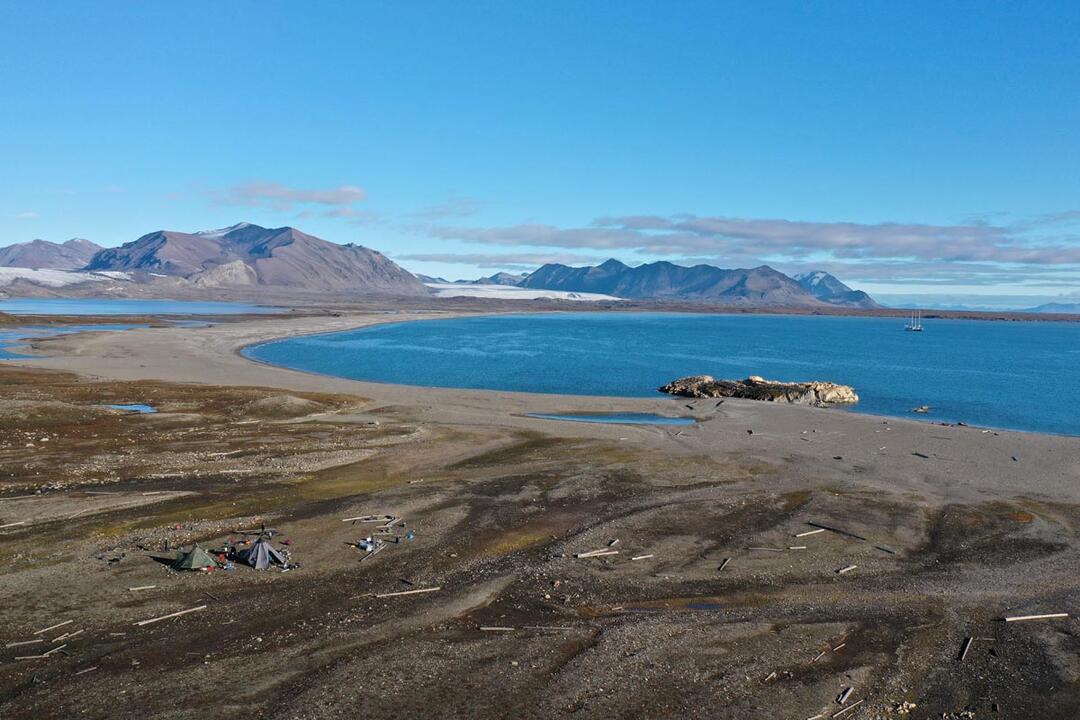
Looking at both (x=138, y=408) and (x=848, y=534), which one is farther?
(x=138, y=408)

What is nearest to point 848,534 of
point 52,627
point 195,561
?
point 195,561

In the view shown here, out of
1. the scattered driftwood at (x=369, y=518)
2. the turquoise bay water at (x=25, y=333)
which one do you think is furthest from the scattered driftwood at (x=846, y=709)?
the turquoise bay water at (x=25, y=333)

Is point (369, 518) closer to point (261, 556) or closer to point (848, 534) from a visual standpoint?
point (261, 556)

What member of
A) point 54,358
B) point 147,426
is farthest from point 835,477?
point 54,358

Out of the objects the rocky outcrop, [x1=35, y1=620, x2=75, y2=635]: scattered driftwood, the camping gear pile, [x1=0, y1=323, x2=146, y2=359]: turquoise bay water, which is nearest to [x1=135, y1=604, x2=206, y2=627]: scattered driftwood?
[x1=35, y1=620, x2=75, y2=635]: scattered driftwood

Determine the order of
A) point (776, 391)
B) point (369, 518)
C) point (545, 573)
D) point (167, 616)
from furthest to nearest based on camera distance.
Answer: point (776, 391) < point (369, 518) < point (545, 573) < point (167, 616)
